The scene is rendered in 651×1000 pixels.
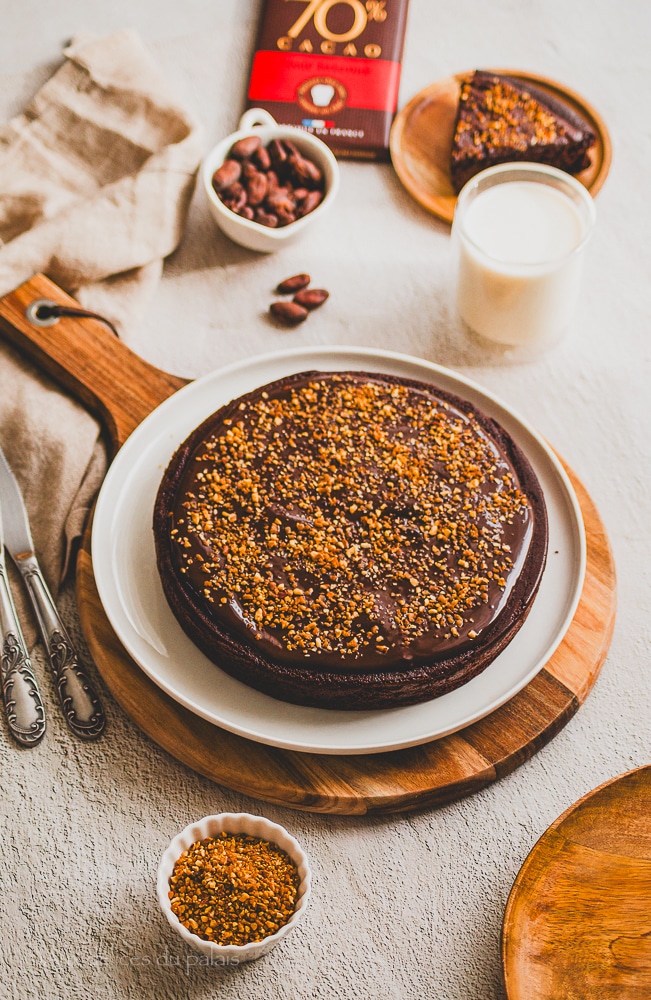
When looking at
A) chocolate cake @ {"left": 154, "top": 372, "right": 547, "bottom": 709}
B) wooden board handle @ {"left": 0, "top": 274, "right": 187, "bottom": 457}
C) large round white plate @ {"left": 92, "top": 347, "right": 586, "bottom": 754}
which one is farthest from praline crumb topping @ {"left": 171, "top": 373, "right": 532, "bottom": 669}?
wooden board handle @ {"left": 0, "top": 274, "right": 187, "bottom": 457}

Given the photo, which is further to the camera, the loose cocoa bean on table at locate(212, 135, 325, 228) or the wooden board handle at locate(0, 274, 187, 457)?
the loose cocoa bean on table at locate(212, 135, 325, 228)

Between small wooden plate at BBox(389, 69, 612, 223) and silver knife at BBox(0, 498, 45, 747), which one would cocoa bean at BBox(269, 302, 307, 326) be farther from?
silver knife at BBox(0, 498, 45, 747)

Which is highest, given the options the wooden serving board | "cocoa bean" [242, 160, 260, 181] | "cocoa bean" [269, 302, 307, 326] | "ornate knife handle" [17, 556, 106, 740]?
"cocoa bean" [242, 160, 260, 181]

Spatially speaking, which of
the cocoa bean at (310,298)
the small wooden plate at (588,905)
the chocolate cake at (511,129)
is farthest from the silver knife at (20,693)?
the chocolate cake at (511,129)

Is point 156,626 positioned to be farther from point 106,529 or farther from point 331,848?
point 331,848

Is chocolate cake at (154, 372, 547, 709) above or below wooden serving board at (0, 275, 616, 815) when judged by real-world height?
above

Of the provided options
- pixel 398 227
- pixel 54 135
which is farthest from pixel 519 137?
pixel 54 135

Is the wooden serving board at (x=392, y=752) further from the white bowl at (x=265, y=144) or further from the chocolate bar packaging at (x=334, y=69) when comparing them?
the chocolate bar packaging at (x=334, y=69)
